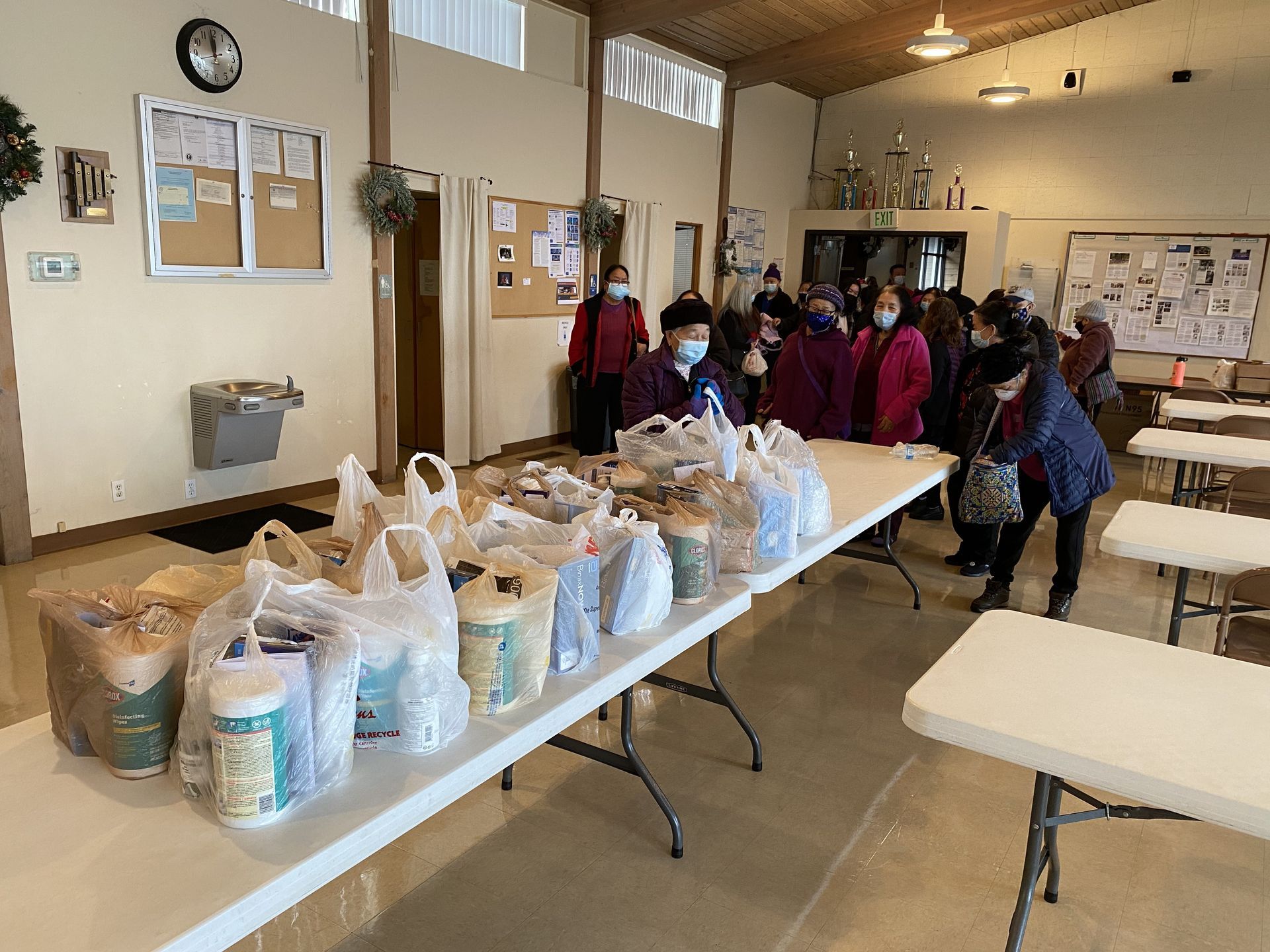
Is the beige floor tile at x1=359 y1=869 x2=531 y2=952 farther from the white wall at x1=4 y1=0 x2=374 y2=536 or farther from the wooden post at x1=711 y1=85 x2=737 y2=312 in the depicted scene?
the wooden post at x1=711 y1=85 x2=737 y2=312

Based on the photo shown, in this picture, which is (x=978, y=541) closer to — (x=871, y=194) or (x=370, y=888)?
(x=370, y=888)

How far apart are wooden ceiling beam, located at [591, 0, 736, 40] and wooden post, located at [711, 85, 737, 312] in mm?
2240

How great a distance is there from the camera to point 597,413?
7082mm

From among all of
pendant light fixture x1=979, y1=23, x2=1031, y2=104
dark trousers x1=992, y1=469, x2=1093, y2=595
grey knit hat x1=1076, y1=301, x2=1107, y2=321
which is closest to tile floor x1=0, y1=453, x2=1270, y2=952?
dark trousers x1=992, y1=469, x2=1093, y2=595

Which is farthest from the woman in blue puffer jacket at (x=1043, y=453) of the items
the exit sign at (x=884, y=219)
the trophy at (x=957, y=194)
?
the trophy at (x=957, y=194)

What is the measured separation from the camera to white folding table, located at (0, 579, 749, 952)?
107cm

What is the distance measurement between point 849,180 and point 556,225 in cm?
489

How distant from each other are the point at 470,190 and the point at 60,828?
585 centimetres

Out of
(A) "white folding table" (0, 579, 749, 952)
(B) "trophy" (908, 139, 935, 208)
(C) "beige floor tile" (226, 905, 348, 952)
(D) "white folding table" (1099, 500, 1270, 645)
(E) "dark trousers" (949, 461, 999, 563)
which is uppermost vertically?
(B) "trophy" (908, 139, 935, 208)

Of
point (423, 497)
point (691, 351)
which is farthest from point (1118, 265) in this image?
point (423, 497)

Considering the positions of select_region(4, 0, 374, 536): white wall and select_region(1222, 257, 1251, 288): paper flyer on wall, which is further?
select_region(1222, 257, 1251, 288): paper flyer on wall

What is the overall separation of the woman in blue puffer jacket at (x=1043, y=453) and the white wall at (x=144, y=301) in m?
3.93

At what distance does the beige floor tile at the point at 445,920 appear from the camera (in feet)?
6.86

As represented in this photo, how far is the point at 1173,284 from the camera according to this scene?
9281mm
